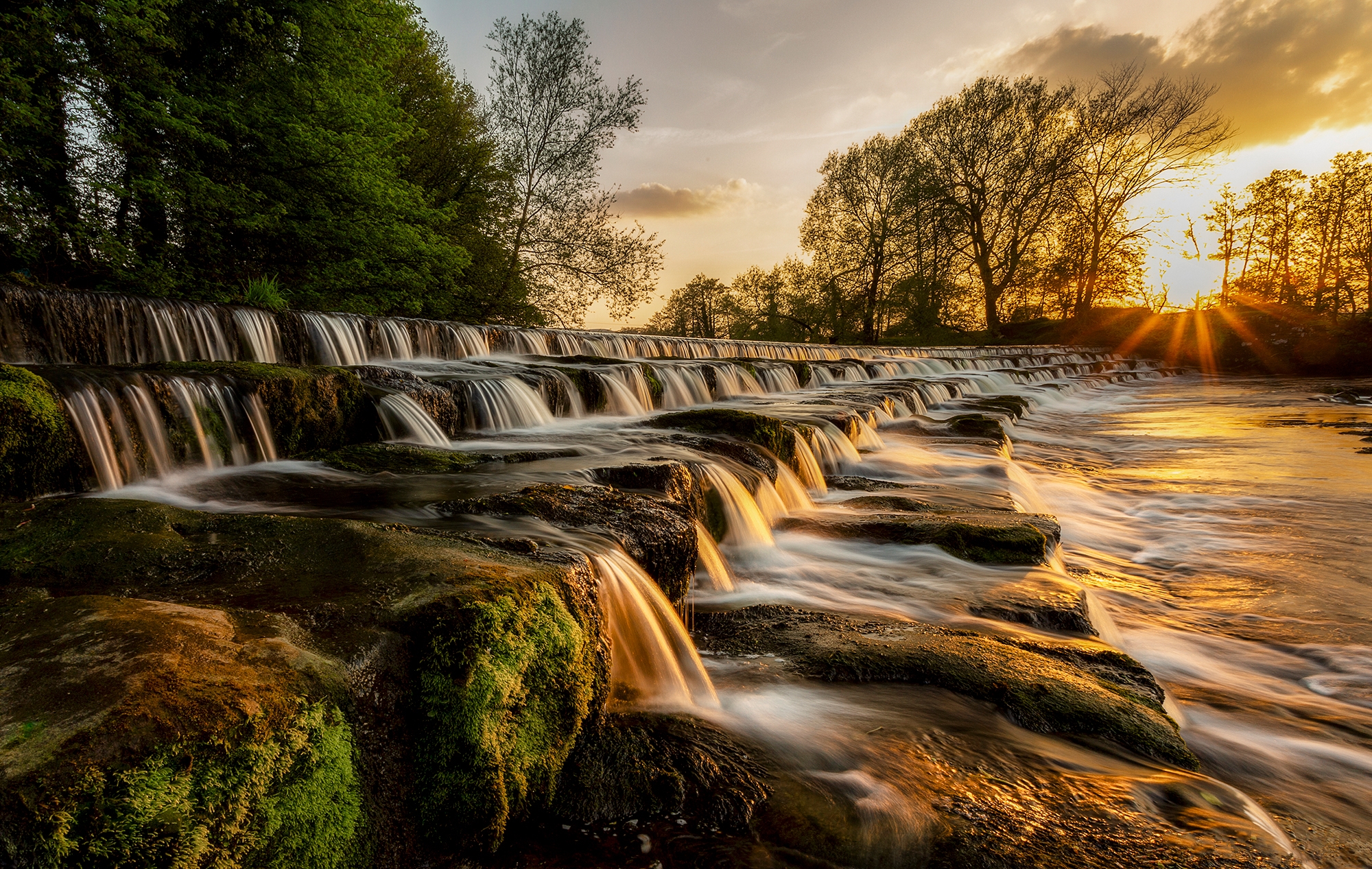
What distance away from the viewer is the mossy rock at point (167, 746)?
0.92 m

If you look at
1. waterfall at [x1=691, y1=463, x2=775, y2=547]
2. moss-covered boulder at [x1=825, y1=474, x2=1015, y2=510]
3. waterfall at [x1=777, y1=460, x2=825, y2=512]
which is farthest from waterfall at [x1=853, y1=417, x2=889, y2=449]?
waterfall at [x1=691, y1=463, x2=775, y2=547]

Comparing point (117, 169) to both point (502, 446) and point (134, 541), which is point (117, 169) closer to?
point (502, 446)

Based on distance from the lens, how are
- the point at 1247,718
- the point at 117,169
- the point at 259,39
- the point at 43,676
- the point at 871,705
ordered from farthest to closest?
the point at 259,39 < the point at 117,169 < the point at 1247,718 < the point at 871,705 < the point at 43,676

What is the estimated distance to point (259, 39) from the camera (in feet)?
36.4

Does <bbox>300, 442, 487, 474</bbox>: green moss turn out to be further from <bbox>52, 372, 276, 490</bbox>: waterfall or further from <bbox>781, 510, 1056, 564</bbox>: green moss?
<bbox>781, 510, 1056, 564</bbox>: green moss

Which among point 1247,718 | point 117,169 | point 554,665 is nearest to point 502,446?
point 554,665

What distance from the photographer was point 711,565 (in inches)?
140

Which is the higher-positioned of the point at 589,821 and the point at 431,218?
the point at 431,218

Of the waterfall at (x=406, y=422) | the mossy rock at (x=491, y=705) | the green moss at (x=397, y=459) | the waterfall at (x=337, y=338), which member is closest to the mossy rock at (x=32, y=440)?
the green moss at (x=397, y=459)

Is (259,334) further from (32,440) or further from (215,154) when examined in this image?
(215,154)

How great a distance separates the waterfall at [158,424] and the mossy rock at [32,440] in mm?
127

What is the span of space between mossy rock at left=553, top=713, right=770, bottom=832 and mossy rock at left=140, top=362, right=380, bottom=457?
3997mm

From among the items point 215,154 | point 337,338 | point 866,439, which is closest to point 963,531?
point 866,439

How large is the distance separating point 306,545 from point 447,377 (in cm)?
508
